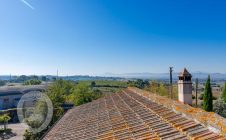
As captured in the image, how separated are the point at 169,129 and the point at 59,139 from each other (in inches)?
157

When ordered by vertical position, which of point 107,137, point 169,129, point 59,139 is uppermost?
point 169,129

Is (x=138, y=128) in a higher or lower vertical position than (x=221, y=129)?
lower

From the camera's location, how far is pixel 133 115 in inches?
286

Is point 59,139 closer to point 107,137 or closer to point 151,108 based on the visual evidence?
point 107,137

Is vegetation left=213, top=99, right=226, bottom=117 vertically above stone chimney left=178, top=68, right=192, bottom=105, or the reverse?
stone chimney left=178, top=68, right=192, bottom=105

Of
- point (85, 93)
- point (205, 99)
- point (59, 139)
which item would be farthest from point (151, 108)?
point (85, 93)

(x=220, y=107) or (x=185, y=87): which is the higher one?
(x=185, y=87)

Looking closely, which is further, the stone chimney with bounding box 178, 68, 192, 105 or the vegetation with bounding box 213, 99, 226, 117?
the vegetation with bounding box 213, 99, 226, 117

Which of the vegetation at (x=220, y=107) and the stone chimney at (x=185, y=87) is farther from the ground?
the stone chimney at (x=185, y=87)

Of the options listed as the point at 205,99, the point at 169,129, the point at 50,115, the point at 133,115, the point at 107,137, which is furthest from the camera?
the point at 205,99

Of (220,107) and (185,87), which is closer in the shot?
(185,87)

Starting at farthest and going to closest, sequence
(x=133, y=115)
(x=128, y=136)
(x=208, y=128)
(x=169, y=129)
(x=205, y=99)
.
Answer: (x=205, y=99), (x=133, y=115), (x=128, y=136), (x=169, y=129), (x=208, y=128)

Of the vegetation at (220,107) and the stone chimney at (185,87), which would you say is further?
the vegetation at (220,107)

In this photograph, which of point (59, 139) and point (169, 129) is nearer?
point (169, 129)
